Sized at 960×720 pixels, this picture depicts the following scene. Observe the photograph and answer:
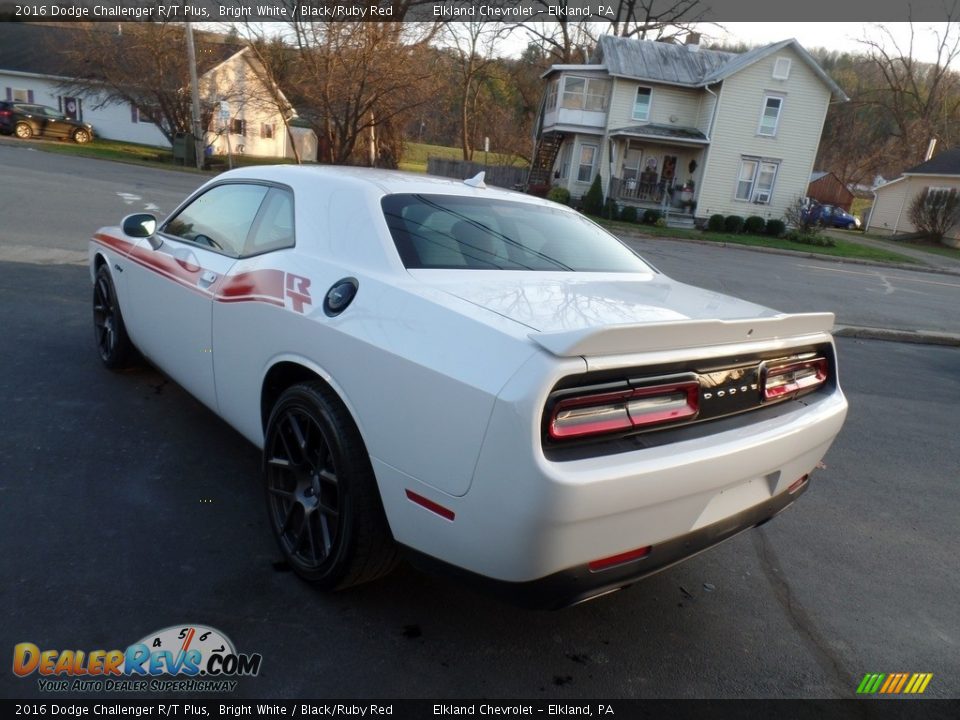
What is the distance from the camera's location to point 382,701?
2.15 m

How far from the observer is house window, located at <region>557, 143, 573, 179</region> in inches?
1280

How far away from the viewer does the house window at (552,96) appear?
33.1m

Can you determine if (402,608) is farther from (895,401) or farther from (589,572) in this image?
(895,401)

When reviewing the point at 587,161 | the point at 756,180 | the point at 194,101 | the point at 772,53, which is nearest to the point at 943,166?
the point at 756,180

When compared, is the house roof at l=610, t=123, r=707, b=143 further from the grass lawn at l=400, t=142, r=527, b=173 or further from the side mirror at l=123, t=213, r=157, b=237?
the side mirror at l=123, t=213, r=157, b=237

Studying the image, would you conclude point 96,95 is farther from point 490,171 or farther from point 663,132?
point 663,132

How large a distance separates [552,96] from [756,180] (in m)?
11.0

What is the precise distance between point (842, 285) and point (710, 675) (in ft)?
45.7

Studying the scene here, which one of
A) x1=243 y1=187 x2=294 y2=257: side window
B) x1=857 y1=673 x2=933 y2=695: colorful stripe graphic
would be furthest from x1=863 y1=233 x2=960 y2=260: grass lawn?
Result: x1=243 y1=187 x2=294 y2=257: side window

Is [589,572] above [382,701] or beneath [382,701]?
above

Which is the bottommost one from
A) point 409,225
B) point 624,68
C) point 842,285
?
point 842,285

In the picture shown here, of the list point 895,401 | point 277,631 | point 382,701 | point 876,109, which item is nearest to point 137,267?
point 277,631

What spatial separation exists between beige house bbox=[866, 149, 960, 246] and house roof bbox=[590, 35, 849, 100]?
34.4ft

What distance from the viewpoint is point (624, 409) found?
2.10 meters
